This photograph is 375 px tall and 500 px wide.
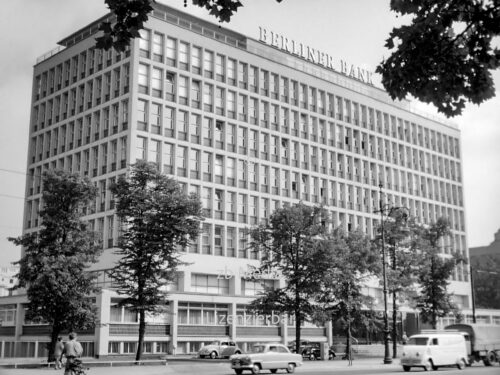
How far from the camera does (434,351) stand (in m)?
36.4

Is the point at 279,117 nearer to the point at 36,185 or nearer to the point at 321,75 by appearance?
the point at 321,75

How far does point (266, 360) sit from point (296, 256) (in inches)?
553

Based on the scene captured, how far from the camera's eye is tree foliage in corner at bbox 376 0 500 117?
8.67 m

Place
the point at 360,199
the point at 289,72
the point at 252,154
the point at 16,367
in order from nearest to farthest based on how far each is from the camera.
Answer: the point at 16,367, the point at 252,154, the point at 289,72, the point at 360,199

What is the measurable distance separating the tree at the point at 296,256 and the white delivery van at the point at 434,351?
993cm

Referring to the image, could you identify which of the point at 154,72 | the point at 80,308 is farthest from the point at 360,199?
the point at 80,308

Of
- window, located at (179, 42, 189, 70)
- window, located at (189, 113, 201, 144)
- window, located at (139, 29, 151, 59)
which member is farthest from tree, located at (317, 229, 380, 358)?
window, located at (139, 29, 151, 59)

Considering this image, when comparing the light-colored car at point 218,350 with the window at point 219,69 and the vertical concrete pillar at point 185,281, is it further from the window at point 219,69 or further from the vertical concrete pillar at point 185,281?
the window at point 219,69

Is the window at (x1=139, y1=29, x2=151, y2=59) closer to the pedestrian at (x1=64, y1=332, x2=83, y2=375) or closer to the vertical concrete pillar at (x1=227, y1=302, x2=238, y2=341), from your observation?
the vertical concrete pillar at (x1=227, y1=302, x2=238, y2=341)

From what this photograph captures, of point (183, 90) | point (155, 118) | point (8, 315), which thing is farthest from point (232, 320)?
point (183, 90)

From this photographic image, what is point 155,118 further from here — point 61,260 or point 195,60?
point 61,260

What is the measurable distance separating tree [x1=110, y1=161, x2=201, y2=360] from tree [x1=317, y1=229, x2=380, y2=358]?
1101 centimetres

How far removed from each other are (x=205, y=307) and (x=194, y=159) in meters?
14.9

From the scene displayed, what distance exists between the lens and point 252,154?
72.9 m
